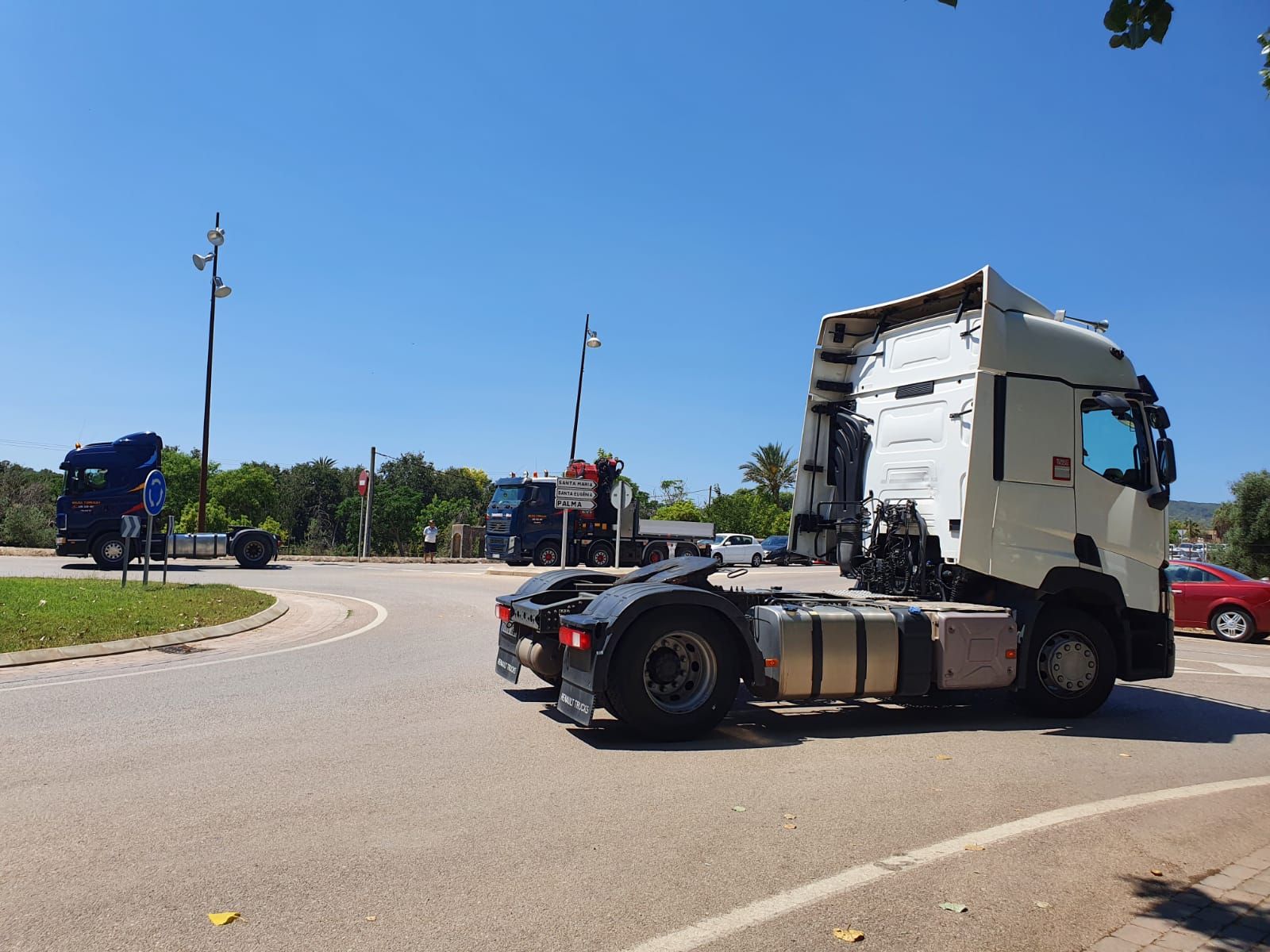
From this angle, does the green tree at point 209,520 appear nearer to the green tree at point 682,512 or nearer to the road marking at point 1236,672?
the green tree at point 682,512

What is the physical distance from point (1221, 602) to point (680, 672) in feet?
48.0

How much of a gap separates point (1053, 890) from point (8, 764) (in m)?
5.72

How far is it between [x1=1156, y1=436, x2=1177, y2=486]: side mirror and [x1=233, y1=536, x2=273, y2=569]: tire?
23903 mm

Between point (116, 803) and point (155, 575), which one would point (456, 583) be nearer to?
point (155, 575)

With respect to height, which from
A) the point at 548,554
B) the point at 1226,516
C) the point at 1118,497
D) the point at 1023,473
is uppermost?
the point at 1226,516

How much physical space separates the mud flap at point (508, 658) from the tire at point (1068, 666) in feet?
14.6

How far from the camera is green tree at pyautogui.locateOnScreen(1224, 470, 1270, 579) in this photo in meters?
35.3

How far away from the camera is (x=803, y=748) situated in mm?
6855

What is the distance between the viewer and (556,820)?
15.9ft

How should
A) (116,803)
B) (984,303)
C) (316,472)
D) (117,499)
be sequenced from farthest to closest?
1. (316,472)
2. (117,499)
3. (984,303)
4. (116,803)

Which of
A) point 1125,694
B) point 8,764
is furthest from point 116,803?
point 1125,694

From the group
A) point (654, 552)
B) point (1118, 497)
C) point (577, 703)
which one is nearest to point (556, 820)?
point (577, 703)

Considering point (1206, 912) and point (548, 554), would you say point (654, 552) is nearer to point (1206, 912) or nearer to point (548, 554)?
point (548, 554)

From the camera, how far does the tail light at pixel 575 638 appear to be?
6.59 meters
